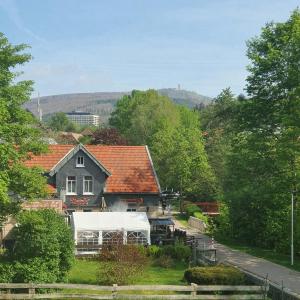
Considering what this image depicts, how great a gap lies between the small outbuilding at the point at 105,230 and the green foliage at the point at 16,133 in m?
10.8

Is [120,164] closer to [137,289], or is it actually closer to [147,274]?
[147,274]

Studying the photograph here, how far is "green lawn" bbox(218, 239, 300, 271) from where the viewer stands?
32688 millimetres

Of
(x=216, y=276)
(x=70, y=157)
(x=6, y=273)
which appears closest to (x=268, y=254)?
(x=216, y=276)

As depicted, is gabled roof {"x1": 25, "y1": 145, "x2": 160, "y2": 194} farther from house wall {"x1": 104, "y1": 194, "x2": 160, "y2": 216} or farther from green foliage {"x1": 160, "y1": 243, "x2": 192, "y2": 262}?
green foliage {"x1": 160, "y1": 243, "x2": 192, "y2": 262}

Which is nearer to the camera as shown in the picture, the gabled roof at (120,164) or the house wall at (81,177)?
the house wall at (81,177)

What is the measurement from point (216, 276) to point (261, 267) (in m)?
6.69

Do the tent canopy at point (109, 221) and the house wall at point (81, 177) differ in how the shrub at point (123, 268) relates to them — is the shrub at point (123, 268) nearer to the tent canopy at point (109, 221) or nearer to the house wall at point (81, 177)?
the tent canopy at point (109, 221)

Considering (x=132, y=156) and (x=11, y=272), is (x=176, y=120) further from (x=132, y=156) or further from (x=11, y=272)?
(x=11, y=272)

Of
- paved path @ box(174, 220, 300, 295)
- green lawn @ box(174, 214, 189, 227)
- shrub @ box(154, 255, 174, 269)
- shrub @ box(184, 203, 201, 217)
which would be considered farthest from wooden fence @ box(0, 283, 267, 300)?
shrub @ box(184, 203, 201, 217)

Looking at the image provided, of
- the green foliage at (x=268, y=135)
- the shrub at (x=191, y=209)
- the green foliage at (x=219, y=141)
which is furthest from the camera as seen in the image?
the green foliage at (x=219, y=141)

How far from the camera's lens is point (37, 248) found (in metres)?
25.6

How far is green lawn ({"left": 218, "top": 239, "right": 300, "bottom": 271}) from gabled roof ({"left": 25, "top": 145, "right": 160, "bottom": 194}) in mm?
8437

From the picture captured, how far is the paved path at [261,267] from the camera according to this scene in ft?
87.9

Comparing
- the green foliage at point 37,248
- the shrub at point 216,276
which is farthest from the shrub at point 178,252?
the green foliage at point 37,248
